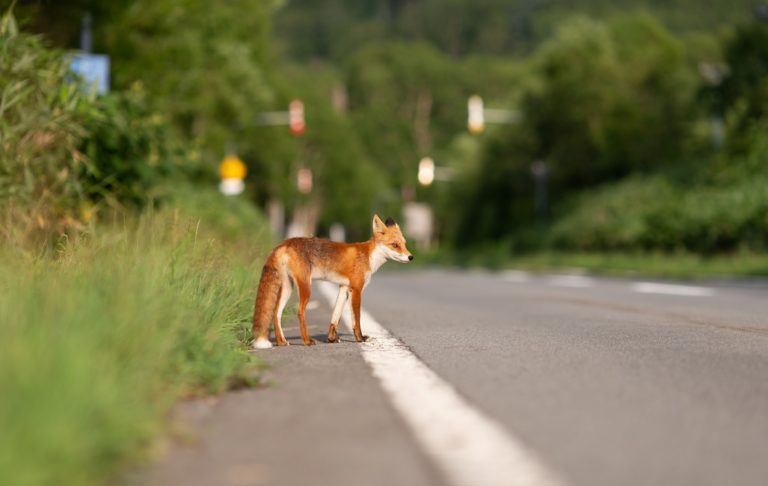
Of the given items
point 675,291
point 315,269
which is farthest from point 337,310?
point 675,291

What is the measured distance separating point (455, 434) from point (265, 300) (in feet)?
10.8

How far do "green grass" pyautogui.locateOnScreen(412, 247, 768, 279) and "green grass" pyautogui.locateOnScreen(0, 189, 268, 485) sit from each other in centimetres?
2016

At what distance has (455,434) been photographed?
493cm

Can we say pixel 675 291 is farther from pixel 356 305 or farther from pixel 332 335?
pixel 356 305

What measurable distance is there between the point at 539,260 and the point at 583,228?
228 centimetres

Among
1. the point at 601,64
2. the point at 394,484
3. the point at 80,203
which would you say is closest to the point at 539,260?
the point at 601,64

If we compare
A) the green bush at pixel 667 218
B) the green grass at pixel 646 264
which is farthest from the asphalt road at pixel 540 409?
the green bush at pixel 667 218

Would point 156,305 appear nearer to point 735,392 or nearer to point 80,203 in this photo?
point 735,392

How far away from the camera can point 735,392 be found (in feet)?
20.3

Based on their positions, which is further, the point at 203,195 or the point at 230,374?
the point at 203,195

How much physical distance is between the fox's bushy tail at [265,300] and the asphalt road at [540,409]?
149 mm

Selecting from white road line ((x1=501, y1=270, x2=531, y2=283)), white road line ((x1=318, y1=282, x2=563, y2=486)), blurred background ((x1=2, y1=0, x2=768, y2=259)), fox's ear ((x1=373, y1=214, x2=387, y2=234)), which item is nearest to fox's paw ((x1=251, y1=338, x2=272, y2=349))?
white road line ((x1=318, y1=282, x2=563, y2=486))

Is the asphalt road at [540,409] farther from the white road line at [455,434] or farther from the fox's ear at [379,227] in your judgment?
the fox's ear at [379,227]

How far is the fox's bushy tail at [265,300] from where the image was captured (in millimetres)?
8008
